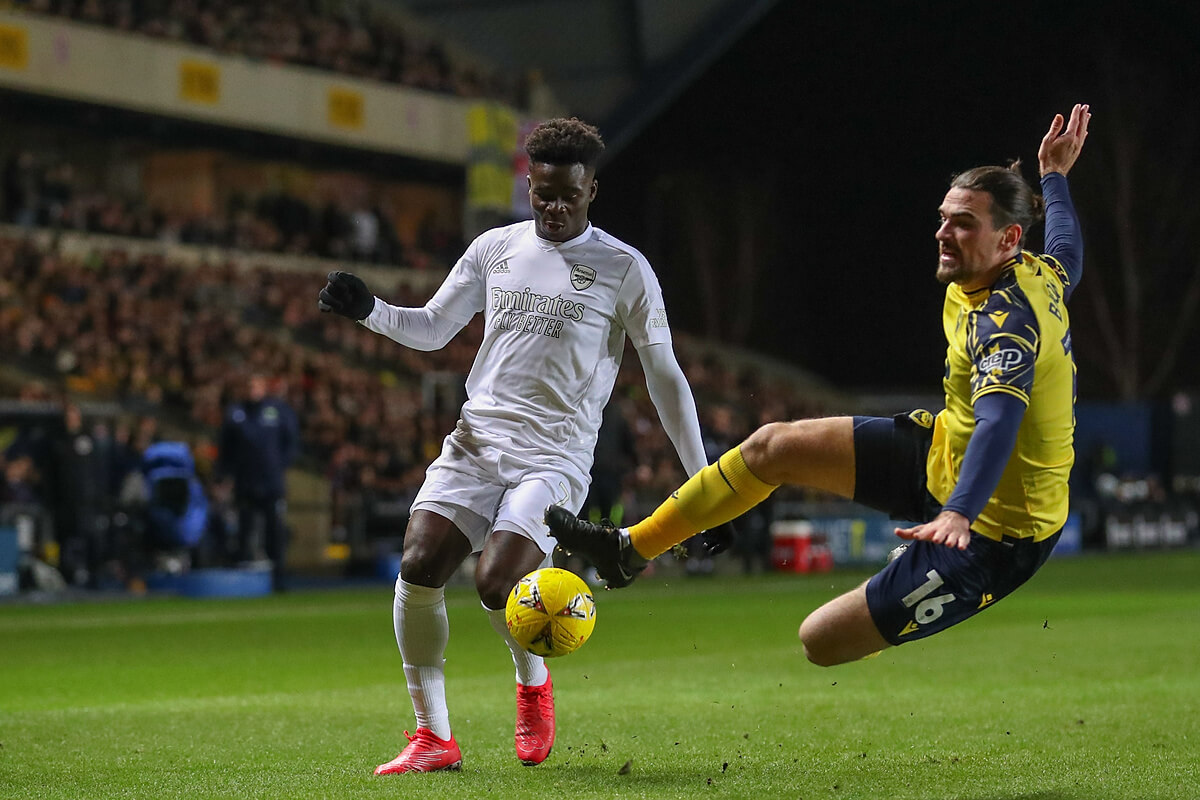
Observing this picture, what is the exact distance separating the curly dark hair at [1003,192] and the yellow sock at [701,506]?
1212 millimetres

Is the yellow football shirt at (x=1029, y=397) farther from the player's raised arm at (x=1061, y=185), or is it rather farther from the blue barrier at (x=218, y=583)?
the blue barrier at (x=218, y=583)

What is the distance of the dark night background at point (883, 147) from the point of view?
4116cm

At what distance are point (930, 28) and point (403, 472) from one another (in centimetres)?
2567

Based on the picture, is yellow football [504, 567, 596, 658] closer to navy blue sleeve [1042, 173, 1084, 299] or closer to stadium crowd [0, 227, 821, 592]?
navy blue sleeve [1042, 173, 1084, 299]

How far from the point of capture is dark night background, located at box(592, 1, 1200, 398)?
135 ft

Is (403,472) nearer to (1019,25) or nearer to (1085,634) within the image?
(1085,634)

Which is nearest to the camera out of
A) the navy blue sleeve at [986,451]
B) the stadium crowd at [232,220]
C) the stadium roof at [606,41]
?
the navy blue sleeve at [986,451]

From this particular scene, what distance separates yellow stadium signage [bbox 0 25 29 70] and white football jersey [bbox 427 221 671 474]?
2454 cm

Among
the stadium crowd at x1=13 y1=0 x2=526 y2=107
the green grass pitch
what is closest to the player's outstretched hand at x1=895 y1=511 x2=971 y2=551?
the green grass pitch

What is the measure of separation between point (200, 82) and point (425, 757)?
89.6 ft

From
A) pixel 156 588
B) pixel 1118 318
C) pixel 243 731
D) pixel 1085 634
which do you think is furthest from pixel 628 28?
pixel 243 731

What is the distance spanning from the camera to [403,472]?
2197 centimetres

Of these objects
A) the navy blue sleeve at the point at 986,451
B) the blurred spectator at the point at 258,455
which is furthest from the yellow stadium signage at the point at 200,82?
the navy blue sleeve at the point at 986,451

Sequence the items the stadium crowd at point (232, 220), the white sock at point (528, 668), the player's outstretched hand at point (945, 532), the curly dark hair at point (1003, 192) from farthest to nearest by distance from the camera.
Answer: the stadium crowd at point (232, 220) → the white sock at point (528, 668) → the curly dark hair at point (1003, 192) → the player's outstretched hand at point (945, 532)
